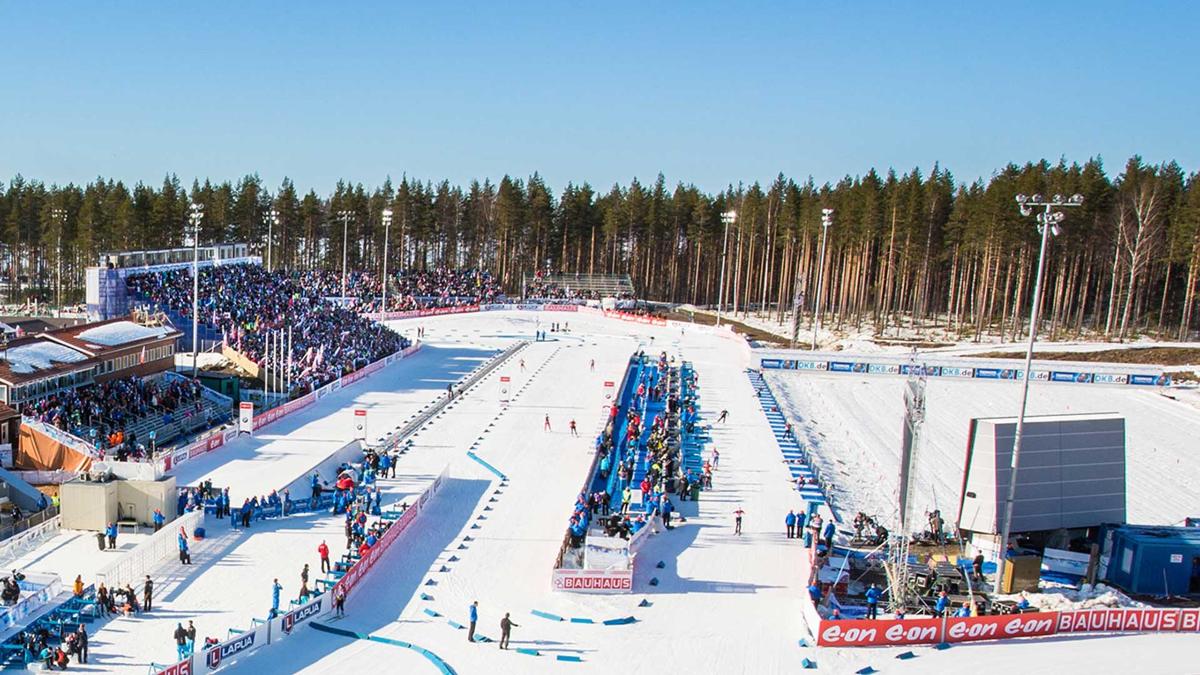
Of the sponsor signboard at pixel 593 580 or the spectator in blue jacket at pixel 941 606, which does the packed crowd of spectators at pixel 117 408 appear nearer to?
the sponsor signboard at pixel 593 580

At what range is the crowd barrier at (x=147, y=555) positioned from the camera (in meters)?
19.8

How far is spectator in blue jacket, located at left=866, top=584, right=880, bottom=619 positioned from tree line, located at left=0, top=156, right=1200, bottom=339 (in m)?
43.6

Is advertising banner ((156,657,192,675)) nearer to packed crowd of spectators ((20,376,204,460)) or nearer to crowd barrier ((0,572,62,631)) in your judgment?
crowd barrier ((0,572,62,631))

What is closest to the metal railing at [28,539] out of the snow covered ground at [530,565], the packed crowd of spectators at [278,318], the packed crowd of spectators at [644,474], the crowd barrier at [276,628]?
the snow covered ground at [530,565]

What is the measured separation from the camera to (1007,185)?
68.6m

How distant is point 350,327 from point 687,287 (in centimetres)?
5328

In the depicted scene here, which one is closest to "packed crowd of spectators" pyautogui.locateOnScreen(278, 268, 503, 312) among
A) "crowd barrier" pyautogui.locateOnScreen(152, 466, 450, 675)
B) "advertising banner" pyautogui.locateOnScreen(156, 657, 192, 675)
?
"crowd barrier" pyautogui.locateOnScreen(152, 466, 450, 675)

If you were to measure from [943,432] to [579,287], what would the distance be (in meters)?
54.4

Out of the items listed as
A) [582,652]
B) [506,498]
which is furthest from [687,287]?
[582,652]

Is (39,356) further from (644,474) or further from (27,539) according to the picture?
(644,474)

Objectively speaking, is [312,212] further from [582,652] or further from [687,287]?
[582,652]

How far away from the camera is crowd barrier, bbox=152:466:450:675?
53.6ft

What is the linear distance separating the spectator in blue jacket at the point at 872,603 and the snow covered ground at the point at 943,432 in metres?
8.17

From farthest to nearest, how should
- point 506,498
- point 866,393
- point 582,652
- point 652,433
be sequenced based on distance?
point 866,393
point 652,433
point 506,498
point 582,652
